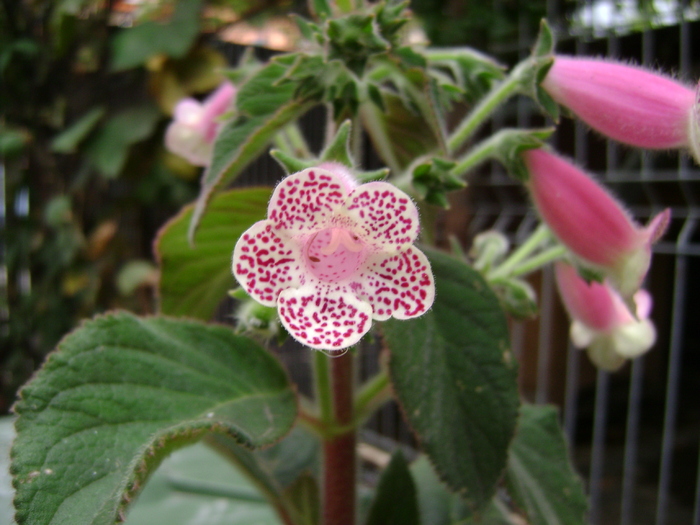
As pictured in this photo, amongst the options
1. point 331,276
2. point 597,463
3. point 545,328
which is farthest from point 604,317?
point 597,463

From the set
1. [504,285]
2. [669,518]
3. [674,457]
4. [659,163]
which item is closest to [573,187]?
[504,285]

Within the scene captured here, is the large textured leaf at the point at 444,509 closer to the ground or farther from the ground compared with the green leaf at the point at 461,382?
closer to the ground

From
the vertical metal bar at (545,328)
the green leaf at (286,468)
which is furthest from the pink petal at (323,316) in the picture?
the vertical metal bar at (545,328)

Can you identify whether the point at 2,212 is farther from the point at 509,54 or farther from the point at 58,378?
the point at 58,378

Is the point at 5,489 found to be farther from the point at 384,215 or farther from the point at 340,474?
the point at 384,215

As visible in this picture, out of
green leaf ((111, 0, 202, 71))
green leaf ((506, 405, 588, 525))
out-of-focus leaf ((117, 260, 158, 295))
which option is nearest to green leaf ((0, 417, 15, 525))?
green leaf ((506, 405, 588, 525))

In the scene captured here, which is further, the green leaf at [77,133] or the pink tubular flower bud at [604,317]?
the green leaf at [77,133]

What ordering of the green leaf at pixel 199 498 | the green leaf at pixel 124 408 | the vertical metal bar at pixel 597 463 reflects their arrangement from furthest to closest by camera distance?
1. the vertical metal bar at pixel 597 463
2. the green leaf at pixel 199 498
3. the green leaf at pixel 124 408

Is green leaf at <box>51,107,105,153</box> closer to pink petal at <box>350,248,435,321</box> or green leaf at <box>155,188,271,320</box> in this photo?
green leaf at <box>155,188,271,320</box>

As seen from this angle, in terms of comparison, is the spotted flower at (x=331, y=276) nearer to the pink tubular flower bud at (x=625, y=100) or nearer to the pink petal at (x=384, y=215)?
the pink petal at (x=384, y=215)
